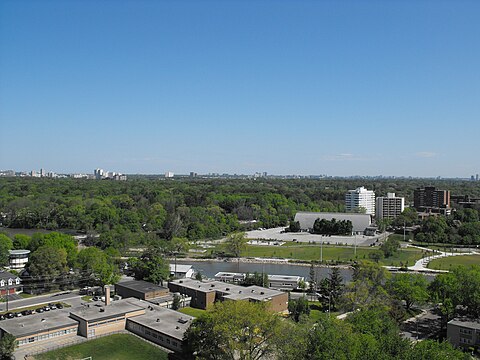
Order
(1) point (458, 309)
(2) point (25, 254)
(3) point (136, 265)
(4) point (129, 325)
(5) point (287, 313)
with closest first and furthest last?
(4) point (129, 325) < (1) point (458, 309) < (5) point (287, 313) < (3) point (136, 265) < (2) point (25, 254)

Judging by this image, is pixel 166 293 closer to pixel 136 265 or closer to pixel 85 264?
pixel 136 265

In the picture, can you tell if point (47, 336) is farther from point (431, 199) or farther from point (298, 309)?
point (431, 199)

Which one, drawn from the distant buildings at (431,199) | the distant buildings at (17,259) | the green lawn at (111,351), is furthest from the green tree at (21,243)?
the distant buildings at (431,199)

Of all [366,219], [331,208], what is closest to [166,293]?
[366,219]

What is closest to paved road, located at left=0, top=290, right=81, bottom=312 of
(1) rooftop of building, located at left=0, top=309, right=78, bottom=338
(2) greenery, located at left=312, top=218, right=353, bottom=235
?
(1) rooftop of building, located at left=0, top=309, right=78, bottom=338

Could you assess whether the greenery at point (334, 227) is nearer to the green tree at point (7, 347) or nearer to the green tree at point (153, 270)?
the green tree at point (153, 270)
